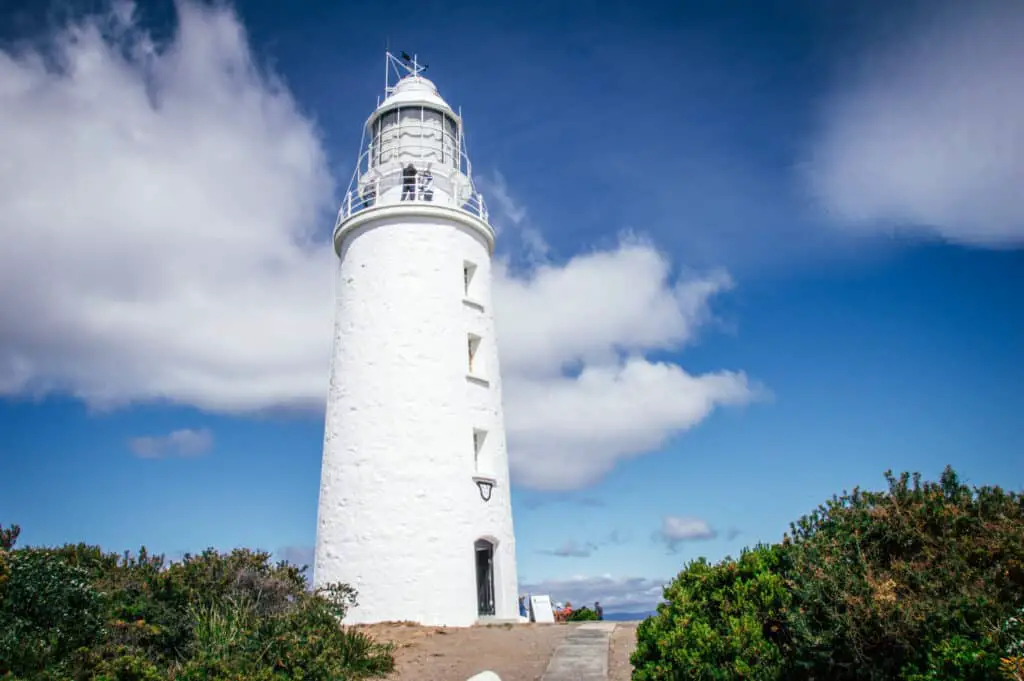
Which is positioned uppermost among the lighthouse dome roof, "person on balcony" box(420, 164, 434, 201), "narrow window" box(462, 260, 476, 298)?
the lighthouse dome roof

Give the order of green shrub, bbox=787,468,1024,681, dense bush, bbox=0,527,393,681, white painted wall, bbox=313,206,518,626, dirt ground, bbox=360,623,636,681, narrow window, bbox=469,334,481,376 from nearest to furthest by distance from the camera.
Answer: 1. green shrub, bbox=787,468,1024,681
2. dense bush, bbox=0,527,393,681
3. dirt ground, bbox=360,623,636,681
4. white painted wall, bbox=313,206,518,626
5. narrow window, bbox=469,334,481,376

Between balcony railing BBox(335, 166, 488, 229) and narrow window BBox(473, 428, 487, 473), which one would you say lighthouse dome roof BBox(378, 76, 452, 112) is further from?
narrow window BBox(473, 428, 487, 473)

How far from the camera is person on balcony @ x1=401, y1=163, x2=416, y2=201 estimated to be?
20391 mm

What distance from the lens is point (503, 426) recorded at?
65.2 feet

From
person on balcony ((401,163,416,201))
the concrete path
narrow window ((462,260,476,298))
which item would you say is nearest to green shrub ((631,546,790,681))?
the concrete path

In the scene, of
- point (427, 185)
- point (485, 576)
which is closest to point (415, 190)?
point (427, 185)

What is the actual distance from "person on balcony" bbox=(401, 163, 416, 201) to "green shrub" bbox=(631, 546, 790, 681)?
44.6 feet

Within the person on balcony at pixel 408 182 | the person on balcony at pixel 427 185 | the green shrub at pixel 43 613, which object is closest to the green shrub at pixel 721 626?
the green shrub at pixel 43 613

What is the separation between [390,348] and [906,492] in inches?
497

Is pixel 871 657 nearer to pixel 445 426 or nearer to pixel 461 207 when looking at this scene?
pixel 445 426

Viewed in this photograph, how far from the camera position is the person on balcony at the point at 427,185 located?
2035cm

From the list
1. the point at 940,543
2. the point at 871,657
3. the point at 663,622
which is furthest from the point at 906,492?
the point at 663,622

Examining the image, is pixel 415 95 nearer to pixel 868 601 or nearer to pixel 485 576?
pixel 485 576

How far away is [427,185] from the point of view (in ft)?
67.2
